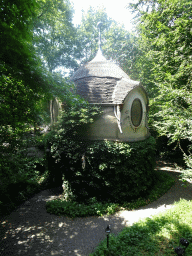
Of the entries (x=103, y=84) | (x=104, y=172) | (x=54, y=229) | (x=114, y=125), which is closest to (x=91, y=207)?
(x=104, y=172)

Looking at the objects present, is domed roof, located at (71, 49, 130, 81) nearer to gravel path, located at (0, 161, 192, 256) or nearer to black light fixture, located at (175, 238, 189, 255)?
gravel path, located at (0, 161, 192, 256)

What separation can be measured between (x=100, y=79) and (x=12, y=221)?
9.91m

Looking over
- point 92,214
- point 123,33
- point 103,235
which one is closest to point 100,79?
point 92,214

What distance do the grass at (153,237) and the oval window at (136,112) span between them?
19.3ft

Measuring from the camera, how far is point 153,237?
6.05 m

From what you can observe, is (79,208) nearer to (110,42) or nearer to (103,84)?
(103,84)

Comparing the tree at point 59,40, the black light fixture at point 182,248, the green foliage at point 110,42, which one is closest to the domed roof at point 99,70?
the tree at point 59,40

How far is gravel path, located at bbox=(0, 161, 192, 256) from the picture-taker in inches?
250

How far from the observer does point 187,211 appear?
7.83m

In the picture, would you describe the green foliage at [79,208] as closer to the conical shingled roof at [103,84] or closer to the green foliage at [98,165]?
the green foliage at [98,165]

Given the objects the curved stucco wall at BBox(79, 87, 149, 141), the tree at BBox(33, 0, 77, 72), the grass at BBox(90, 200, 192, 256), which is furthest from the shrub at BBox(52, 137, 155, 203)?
the tree at BBox(33, 0, 77, 72)

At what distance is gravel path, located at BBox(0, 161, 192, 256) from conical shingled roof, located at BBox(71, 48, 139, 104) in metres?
6.55

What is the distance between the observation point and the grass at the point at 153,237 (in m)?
5.42

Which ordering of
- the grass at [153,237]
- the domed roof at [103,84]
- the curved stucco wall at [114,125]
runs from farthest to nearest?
the domed roof at [103,84]
the curved stucco wall at [114,125]
the grass at [153,237]
